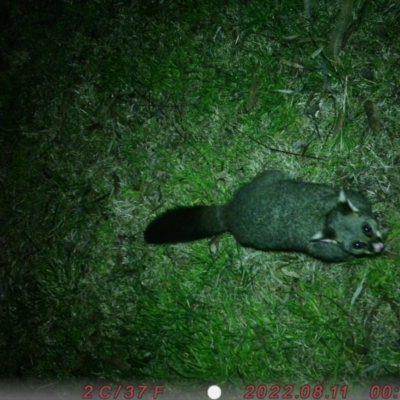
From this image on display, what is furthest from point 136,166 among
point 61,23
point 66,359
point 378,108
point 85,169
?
point 378,108

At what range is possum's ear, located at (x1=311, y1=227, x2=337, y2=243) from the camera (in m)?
3.46

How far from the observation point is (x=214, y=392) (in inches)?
165

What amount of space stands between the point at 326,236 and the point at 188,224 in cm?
117

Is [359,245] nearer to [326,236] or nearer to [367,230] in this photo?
[367,230]

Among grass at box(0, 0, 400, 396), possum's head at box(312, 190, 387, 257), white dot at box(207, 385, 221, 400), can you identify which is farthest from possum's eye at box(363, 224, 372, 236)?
white dot at box(207, 385, 221, 400)

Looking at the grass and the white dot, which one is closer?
the grass

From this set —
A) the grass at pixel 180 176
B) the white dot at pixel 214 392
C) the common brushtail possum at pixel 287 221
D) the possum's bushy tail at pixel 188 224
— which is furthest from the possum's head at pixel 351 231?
the white dot at pixel 214 392

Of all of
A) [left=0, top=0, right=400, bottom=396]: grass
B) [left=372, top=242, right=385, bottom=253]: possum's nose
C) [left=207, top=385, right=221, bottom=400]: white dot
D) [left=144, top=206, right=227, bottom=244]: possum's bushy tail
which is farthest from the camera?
[left=207, top=385, right=221, bottom=400]: white dot

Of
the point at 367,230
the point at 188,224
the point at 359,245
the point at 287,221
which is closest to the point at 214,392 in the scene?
the point at 188,224

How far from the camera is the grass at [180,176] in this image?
4090mm

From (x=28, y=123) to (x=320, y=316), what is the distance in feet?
11.4

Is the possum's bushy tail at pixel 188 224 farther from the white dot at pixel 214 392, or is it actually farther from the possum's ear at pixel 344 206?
the white dot at pixel 214 392

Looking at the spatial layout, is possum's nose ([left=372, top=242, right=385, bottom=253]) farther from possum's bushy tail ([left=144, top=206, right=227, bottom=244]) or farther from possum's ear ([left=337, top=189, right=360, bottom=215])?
possum's bushy tail ([left=144, top=206, right=227, bottom=244])

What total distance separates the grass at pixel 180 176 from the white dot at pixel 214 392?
8 cm
